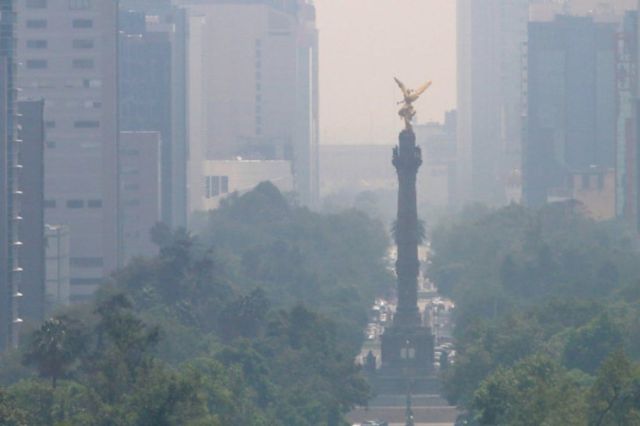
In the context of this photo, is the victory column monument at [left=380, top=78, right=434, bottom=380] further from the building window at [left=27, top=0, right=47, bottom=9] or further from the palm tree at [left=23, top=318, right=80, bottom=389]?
the palm tree at [left=23, top=318, right=80, bottom=389]

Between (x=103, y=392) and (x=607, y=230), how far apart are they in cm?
9819

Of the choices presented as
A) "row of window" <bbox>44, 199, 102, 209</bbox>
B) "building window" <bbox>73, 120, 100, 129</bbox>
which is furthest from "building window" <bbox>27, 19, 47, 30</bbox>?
"row of window" <bbox>44, 199, 102, 209</bbox>

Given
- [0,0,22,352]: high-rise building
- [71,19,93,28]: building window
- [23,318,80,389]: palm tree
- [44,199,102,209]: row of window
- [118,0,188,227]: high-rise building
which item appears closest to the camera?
[23,318,80,389]: palm tree

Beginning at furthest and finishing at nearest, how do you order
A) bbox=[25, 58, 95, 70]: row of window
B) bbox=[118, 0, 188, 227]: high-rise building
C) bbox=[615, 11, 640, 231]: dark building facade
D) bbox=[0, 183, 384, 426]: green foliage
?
bbox=[118, 0, 188, 227]: high-rise building < bbox=[615, 11, 640, 231]: dark building facade < bbox=[25, 58, 95, 70]: row of window < bbox=[0, 183, 384, 426]: green foliage

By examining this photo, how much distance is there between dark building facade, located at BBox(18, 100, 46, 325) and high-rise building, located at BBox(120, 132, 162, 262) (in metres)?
47.9

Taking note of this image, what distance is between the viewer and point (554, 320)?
307 ft

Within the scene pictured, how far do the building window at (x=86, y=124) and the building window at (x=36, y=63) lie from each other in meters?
4.23

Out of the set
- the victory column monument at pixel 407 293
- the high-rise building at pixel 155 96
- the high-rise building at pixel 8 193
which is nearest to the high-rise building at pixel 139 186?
the high-rise building at pixel 155 96

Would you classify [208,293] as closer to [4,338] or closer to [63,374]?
[4,338]

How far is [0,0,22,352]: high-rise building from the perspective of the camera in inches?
3659

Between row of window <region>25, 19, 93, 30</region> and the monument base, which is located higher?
row of window <region>25, 19, 93, 30</region>

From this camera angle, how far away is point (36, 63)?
439 feet

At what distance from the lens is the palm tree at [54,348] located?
233 ft

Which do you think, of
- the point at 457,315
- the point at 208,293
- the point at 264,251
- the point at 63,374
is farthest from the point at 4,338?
the point at 264,251
